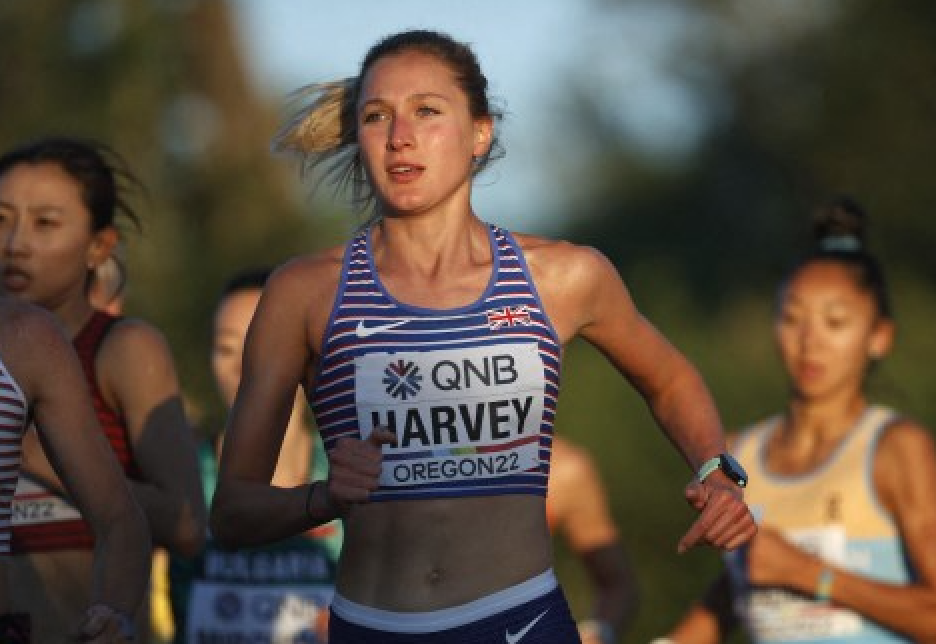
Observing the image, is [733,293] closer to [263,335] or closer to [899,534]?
[899,534]

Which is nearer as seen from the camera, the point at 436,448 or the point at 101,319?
the point at 436,448

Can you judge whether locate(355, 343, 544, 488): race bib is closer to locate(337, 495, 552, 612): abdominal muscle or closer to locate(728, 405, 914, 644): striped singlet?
locate(337, 495, 552, 612): abdominal muscle

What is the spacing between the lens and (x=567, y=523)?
30.4 ft

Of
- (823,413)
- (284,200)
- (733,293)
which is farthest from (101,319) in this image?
(733,293)

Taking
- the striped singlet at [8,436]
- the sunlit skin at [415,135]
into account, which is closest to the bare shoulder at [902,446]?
the sunlit skin at [415,135]

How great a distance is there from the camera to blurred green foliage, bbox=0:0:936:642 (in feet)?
49.4

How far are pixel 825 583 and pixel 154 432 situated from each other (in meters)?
2.39

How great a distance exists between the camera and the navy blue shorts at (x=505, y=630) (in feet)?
16.9

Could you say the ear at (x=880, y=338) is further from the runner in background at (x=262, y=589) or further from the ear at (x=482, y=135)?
the ear at (x=482, y=135)

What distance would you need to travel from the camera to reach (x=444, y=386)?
5.18 m

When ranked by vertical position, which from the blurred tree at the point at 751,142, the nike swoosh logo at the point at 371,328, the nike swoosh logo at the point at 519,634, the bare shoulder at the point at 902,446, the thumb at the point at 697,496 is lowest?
the nike swoosh logo at the point at 519,634

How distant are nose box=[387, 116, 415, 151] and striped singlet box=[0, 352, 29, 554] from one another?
42.4 inches

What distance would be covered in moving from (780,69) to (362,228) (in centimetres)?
3248

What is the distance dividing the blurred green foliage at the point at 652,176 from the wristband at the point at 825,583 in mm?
2179
